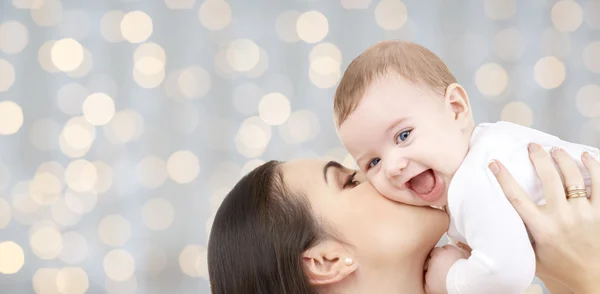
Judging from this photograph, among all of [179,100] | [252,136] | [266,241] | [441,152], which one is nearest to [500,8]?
[252,136]

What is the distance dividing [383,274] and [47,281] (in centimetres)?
180

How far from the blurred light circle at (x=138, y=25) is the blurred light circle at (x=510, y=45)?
4.73 ft

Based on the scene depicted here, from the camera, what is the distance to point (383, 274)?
1363 millimetres

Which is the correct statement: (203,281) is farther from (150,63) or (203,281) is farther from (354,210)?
(354,210)

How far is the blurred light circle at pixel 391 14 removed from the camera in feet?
9.34

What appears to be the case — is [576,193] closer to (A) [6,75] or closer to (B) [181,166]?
(B) [181,166]

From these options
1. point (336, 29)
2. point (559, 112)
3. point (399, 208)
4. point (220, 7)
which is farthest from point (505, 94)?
Result: point (399, 208)

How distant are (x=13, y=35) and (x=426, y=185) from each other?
82.2 inches

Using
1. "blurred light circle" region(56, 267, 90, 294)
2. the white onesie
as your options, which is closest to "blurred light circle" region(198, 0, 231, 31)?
"blurred light circle" region(56, 267, 90, 294)

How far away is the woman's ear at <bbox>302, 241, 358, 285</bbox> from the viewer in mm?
1347

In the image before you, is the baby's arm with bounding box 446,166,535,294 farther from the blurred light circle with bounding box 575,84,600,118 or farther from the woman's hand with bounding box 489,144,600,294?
the blurred light circle with bounding box 575,84,600,118

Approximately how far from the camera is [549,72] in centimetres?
287

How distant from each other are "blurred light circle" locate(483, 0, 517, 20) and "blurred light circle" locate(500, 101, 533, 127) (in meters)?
0.37

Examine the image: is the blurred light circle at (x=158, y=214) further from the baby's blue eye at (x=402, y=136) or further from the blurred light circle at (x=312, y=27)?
the baby's blue eye at (x=402, y=136)
